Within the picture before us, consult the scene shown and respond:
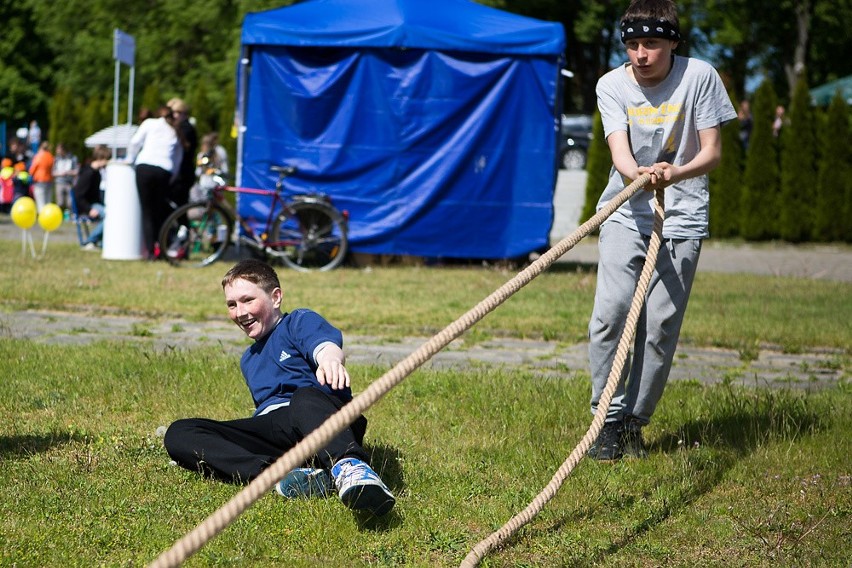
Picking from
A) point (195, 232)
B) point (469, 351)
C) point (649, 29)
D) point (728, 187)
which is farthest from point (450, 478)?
point (728, 187)

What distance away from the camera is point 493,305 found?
128 inches

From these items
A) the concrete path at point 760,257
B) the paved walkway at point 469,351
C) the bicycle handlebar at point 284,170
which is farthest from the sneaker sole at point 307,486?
the concrete path at point 760,257

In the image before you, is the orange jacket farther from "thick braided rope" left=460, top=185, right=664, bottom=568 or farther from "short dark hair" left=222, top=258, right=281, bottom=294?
"thick braided rope" left=460, top=185, right=664, bottom=568

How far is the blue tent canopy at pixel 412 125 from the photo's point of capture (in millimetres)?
14188

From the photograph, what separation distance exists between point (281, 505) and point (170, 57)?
39.0 m

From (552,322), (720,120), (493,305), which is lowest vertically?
(552,322)

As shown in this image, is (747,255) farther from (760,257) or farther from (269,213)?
(269,213)

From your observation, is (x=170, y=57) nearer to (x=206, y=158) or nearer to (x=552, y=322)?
(x=206, y=158)

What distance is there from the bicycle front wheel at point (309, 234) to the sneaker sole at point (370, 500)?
989 centimetres

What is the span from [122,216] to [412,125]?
3.70 meters

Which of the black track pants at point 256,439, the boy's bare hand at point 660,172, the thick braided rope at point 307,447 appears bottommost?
the black track pants at point 256,439

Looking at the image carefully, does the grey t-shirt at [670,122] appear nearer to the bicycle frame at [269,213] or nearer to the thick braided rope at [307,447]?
the thick braided rope at [307,447]

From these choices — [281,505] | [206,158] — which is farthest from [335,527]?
[206,158]

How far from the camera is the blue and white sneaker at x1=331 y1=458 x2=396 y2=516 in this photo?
3864 mm
